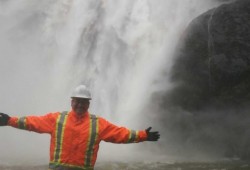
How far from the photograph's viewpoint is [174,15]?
15.5 metres

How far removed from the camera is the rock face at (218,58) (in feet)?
44.2

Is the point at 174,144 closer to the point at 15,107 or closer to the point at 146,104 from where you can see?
the point at 146,104

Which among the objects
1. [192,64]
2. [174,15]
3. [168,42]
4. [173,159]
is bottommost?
[173,159]

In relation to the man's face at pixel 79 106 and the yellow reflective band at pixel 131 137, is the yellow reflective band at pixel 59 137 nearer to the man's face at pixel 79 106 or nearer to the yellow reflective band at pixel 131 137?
the man's face at pixel 79 106

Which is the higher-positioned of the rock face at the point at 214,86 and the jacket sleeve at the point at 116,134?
the rock face at the point at 214,86

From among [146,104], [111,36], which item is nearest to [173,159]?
[146,104]

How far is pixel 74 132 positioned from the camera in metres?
4.61

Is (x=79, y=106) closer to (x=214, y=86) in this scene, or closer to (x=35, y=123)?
(x=35, y=123)

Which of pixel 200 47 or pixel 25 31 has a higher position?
pixel 25 31

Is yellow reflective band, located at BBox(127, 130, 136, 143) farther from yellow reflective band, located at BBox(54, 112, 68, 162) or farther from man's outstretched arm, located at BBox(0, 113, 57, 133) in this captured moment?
man's outstretched arm, located at BBox(0, 113, 57, 133)

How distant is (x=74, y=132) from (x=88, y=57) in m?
12.4

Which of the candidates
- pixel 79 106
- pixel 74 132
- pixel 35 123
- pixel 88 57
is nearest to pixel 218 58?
pixel 88 57

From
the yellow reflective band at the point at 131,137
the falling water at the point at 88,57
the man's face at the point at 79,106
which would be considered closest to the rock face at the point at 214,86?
the falling water at the point at 88,57

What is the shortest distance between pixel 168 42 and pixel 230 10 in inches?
99.2
